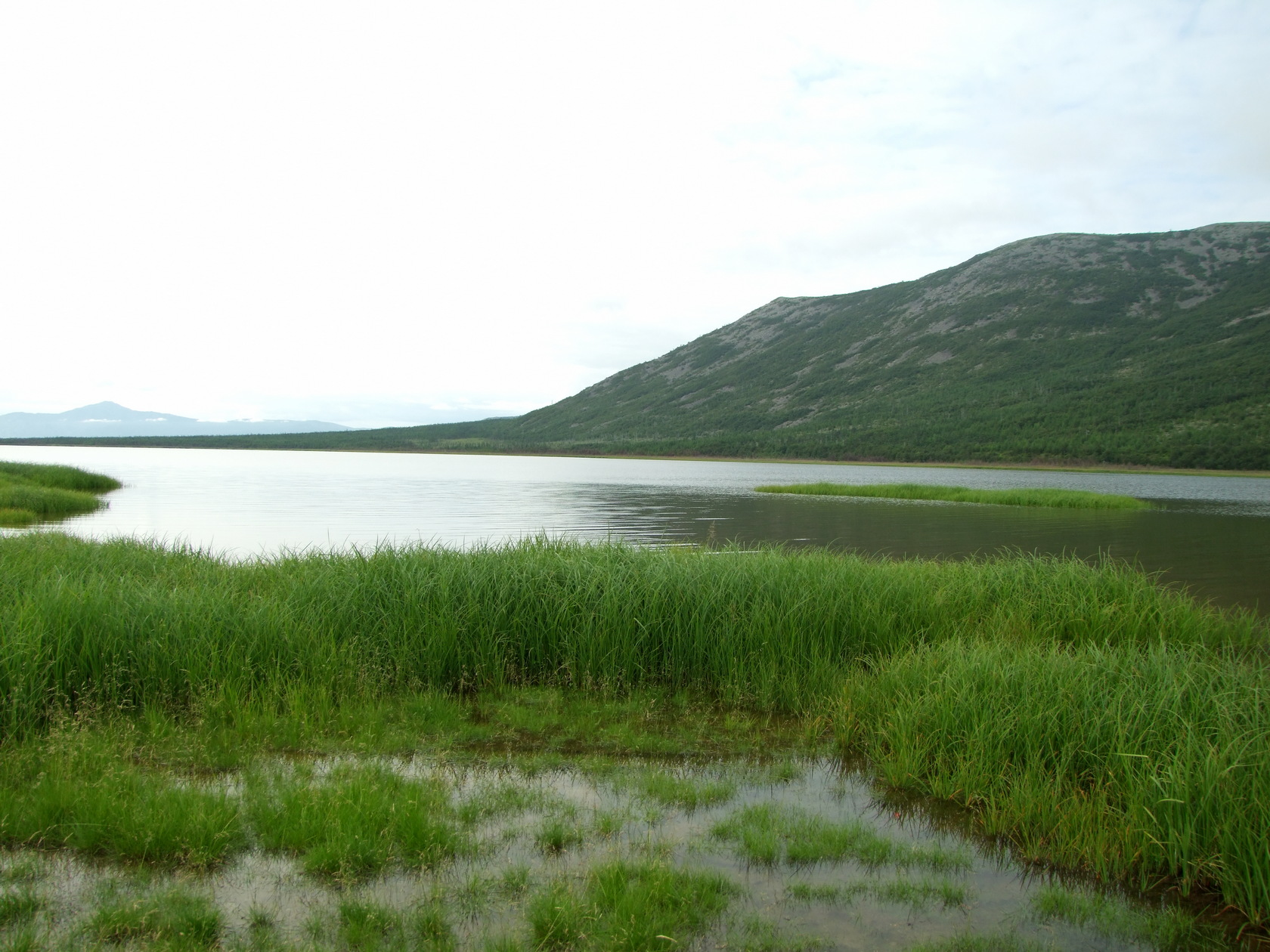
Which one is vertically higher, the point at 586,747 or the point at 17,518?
the point at 17,518

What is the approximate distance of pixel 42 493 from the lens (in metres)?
32.9

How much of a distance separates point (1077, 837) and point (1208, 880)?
0.77 meters

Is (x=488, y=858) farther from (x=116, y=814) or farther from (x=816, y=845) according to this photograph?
(x=116, y=814)

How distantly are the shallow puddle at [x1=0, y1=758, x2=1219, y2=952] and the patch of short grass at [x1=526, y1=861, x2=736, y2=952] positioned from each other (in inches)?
0.5

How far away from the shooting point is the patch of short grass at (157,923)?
4.13 meters

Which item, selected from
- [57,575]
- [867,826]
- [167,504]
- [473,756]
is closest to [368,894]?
[473,756]

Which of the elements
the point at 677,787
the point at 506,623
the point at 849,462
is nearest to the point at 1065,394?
the point at 849,462

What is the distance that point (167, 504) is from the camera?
39562 millimetres

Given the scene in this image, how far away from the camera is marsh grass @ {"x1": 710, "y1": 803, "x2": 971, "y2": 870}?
5.44m

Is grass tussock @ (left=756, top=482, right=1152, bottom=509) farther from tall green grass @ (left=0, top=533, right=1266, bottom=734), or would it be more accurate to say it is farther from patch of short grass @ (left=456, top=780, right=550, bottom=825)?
patch of short grass @ (left=456, top=780, right=550, bottom=825)

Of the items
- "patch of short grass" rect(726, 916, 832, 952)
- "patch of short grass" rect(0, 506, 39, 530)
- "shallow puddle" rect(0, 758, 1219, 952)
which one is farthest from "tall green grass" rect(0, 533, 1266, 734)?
"patch of short grass" rect(0, 506, 39, 530)

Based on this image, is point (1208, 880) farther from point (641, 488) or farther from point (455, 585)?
point (641, 488)

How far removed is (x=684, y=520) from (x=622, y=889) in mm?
32362

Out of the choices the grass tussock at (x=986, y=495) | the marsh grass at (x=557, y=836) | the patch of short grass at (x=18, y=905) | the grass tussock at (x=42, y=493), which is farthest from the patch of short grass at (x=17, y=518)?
the grass tussock at (x=986, y=495)
